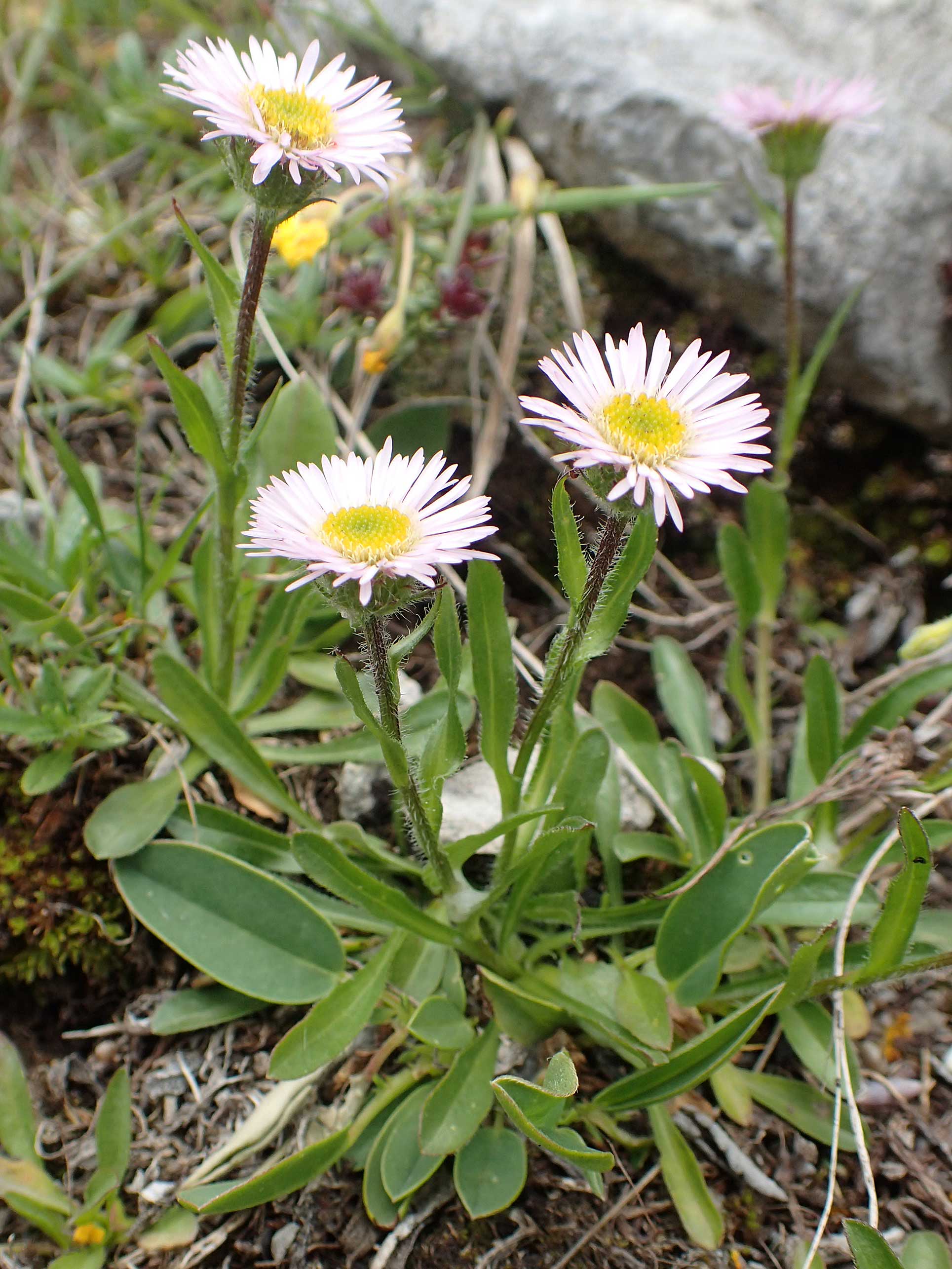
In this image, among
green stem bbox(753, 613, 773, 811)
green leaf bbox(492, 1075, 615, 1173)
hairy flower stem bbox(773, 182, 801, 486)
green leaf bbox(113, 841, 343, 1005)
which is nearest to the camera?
green leaf bbox(492, 1075, 615, 1173)

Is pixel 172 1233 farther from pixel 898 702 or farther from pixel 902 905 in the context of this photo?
pixel 898 702

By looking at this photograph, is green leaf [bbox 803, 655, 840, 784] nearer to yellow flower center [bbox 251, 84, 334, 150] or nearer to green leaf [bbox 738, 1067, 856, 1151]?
green leaf [bbox 738, 1067, 856, 1151]

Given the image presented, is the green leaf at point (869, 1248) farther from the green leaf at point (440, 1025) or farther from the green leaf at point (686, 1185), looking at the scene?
the green leaf at point (440, 1025)

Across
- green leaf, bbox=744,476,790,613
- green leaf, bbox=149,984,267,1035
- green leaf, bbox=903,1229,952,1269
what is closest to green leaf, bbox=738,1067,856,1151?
green leaf, bbox=903,1229,952,1269

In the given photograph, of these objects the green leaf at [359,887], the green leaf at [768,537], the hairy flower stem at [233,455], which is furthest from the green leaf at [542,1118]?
the green leaf at [768,537]

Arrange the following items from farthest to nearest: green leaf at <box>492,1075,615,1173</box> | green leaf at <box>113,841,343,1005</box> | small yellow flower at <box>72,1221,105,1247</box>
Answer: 1. green leaf at <box>113,841,343,1005</box>
2. small yellow flower at <box>72,1221,105,1247</box>
3. green leaf at <box>492,1075,615,1173</box>

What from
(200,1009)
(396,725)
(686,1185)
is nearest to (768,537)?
(396,725)

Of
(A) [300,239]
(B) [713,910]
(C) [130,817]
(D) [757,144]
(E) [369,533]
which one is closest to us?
(E) [369,533]

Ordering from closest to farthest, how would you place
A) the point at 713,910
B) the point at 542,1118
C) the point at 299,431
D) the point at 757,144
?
the point at 542,1118 → the point at 713,910 → the point at 299,431 → the point at 757,144
